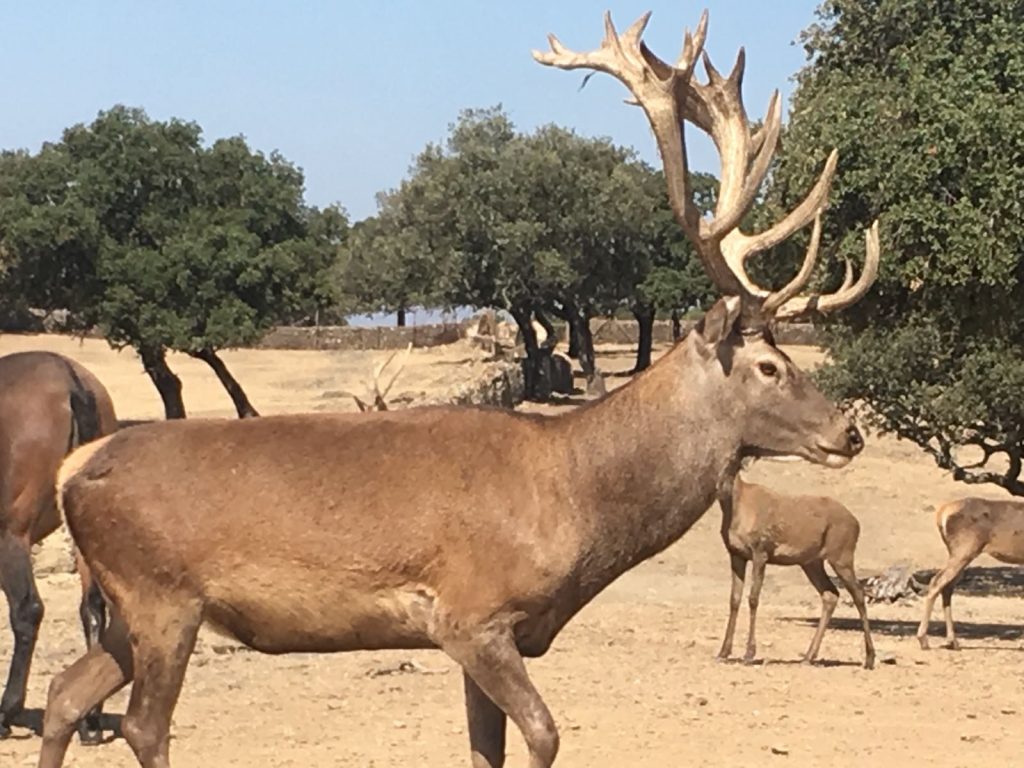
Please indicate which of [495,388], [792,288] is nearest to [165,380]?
[495,388]

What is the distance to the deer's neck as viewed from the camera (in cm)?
746

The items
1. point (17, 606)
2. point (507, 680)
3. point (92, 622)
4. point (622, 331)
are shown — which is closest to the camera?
point (507, 680)

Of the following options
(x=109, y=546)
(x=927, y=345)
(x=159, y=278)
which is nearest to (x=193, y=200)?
(x=159, y=278)

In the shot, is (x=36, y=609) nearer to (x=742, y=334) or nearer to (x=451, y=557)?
(x=451, y=557)

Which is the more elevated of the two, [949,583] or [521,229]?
[521,229]

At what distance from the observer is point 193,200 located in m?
37.9

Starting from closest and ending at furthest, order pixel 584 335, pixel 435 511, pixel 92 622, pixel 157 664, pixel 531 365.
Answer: pixel 435 511 → pixel 157 664 → pixel 92 622 → pixel 531 365 → pixel 584 335

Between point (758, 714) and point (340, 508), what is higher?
point (340, 508)

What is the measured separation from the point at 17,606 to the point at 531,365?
33.4m

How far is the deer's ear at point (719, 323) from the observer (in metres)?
7.59

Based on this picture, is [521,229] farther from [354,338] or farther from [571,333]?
[354,338]

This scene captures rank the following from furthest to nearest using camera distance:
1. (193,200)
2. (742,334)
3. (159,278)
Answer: (193,200) < (159,278) < (742,334)

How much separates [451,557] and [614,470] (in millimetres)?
860

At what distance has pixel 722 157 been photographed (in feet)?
27.9
